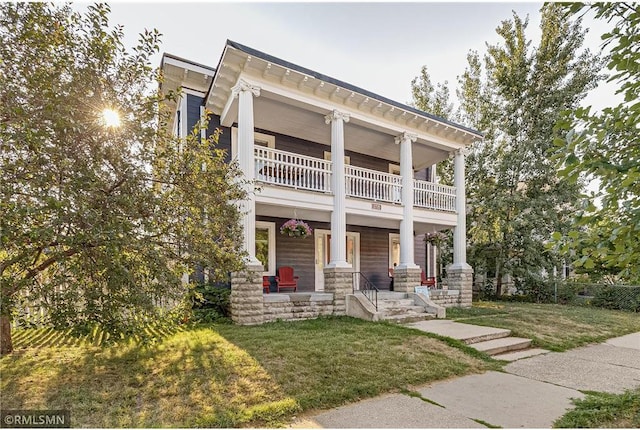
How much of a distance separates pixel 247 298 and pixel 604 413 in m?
6.55

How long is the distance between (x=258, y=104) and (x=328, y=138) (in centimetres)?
346

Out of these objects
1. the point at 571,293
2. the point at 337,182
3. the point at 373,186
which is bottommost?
the point at 571,293

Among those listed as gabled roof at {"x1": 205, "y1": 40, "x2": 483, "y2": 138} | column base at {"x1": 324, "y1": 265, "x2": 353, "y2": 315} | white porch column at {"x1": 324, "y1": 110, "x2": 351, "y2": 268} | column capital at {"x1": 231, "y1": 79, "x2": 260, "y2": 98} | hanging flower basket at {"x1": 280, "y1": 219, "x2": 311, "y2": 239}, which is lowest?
column base at {"x1": 324, "y1": 265, "x2": 353, "y2": 315}

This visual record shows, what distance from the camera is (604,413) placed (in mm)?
3832

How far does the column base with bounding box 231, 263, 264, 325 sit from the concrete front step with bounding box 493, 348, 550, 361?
5.12 meters

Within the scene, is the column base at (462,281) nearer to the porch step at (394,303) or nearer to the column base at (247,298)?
the porch step at (394,303)

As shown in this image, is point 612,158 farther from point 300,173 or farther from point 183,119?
point 183,119

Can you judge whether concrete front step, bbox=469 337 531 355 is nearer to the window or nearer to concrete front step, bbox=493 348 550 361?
concrete front step, bbox=493 348 550 361

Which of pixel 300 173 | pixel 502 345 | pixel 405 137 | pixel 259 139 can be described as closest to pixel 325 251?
pixel 300 173

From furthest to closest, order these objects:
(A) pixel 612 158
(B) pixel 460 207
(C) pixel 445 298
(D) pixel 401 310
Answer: (B) pixel 460 207, (C) pixel 445 298, (D) pixel 401 310, (A) pixel 612 158

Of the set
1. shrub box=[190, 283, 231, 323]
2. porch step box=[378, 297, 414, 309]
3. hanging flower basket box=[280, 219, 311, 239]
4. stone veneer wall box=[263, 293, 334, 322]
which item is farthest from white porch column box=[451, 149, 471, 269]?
shrub box=[190, 283, 231, 323]

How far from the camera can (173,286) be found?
5008mm

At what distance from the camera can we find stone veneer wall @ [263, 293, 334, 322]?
344 inches

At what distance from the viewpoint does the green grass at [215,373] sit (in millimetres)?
3657
